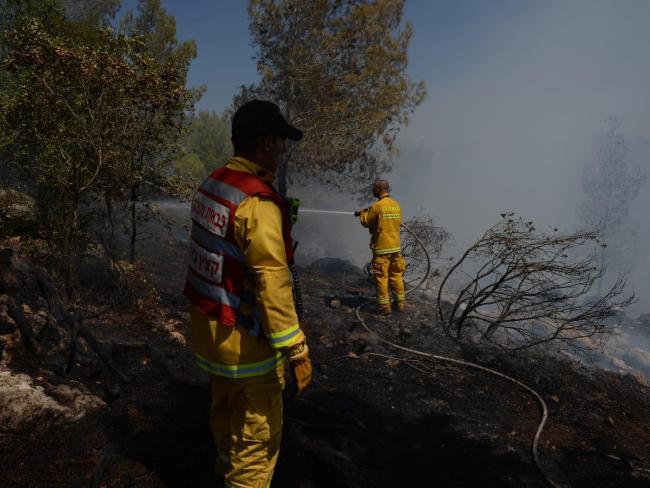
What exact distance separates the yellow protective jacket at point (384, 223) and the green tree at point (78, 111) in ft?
10.4

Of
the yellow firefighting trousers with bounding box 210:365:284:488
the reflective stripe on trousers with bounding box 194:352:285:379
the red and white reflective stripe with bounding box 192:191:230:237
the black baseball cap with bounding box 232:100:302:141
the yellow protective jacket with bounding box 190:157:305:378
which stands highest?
the black baseball cap with bounding box 232:100:302:141

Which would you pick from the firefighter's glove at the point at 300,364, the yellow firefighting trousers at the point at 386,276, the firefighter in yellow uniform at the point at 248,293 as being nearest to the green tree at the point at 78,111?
the firefighter in yellow uniform at the point at 248,293

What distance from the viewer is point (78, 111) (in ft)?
14.2

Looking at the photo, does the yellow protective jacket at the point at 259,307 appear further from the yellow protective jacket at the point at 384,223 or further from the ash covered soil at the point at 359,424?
the yellow protective jacket at the point at 384,223

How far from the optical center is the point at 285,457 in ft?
8.91

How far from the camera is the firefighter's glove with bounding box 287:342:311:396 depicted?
A: 190 cm

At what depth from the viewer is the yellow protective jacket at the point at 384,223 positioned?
20.2ft

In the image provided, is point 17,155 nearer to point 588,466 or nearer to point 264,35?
point 588,466

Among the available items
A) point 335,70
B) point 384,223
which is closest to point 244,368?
point 384,223

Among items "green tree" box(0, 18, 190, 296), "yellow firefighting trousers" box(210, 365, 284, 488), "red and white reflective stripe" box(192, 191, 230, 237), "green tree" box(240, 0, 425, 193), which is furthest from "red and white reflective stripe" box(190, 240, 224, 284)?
"green tree" box(240, 0, 425, 193)

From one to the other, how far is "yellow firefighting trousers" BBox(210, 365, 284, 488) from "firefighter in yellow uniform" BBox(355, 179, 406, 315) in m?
4.39

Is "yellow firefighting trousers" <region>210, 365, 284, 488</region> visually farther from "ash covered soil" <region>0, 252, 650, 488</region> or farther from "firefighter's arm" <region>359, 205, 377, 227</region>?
"firefighter's arm" <region>359, 205, 377, 227</region>

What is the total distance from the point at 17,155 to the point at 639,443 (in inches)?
292

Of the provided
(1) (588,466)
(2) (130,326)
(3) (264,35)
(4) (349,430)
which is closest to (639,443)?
(1) (588,466)
